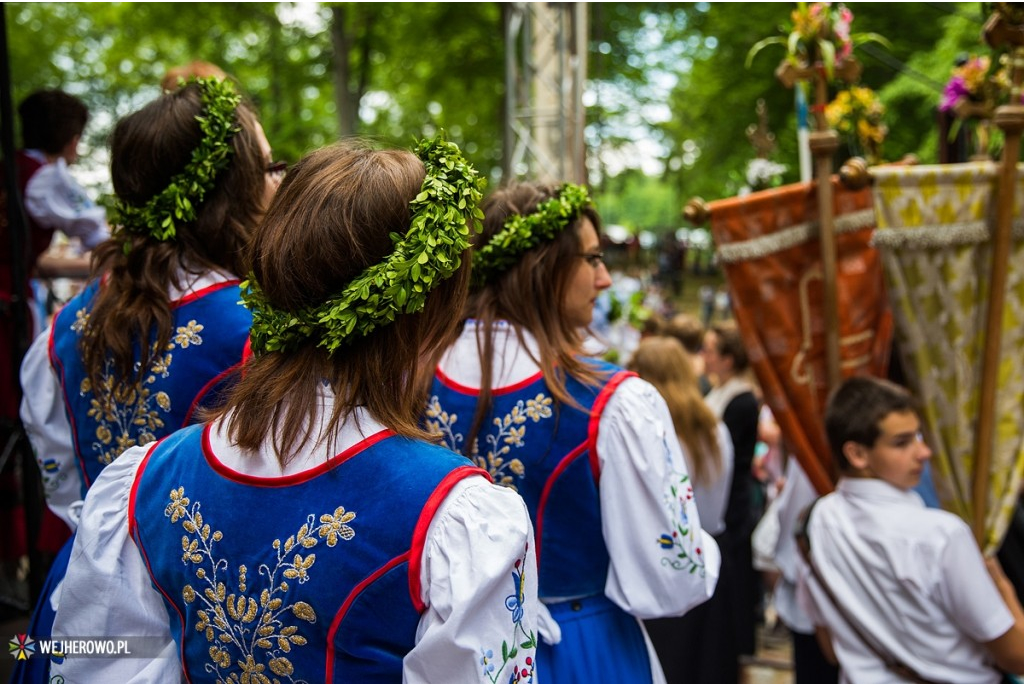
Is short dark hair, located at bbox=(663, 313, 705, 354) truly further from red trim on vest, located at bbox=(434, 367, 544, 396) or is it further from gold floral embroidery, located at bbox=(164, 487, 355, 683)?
gold floral embroidery, located at bbox=(164, 487, 355, 683)

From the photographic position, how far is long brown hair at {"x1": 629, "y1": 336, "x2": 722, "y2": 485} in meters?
4.12

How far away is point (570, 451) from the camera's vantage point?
1996 mm

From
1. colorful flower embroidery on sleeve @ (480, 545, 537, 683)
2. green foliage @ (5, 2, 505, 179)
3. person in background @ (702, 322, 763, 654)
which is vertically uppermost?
green foliage @ (5, 2, 505, 179)

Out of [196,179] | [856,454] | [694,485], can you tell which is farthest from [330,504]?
[694,485]

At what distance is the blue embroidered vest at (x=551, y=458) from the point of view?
1998mm

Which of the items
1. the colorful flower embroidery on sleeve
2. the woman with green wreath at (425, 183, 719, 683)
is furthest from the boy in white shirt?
the colorful flower embroidery on sleeve

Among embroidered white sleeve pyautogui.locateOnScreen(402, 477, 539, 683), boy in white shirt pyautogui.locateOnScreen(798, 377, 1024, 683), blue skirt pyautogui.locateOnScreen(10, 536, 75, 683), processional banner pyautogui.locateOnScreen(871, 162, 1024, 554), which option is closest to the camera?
embroidered white sleeve pyautogui.locateOnScreen(402, 477, 539, 683)

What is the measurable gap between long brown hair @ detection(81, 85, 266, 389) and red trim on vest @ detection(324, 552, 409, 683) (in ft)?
2.74

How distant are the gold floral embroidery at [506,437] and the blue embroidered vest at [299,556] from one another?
28.7 inches

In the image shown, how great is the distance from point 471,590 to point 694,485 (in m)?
3.10

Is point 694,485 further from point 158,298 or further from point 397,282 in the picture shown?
point 397,282

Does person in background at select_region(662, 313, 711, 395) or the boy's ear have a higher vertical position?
the boy's ear

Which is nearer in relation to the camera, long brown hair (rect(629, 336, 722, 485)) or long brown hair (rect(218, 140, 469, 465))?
long brown hair (rect(218, 140, 469, 465))

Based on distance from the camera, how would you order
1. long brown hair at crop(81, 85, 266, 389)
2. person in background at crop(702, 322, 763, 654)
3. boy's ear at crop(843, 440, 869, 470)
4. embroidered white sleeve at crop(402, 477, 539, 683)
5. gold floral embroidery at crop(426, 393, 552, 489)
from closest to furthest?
embroidered white sleeve at crop(402, 477, 539, 683)
long brown hair at crop(81, 85, 266, 389)
gold floral embroidery at crop(426, 393, 552, 489)
boy's ear at crop(843, 440, 869, 470)
person in background at crop(702, 322, 763, 654)
